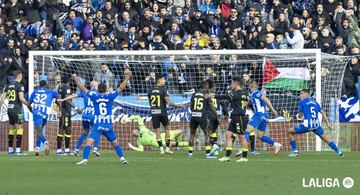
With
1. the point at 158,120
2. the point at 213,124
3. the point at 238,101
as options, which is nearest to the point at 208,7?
the point at 158,120

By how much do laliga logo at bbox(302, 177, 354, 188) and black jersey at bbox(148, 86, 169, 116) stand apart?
448 inches

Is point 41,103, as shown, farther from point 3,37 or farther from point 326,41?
point 326,41

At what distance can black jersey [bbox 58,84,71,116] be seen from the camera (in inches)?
1215

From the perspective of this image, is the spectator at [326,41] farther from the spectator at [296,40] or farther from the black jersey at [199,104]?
the black jersey at [199,104]

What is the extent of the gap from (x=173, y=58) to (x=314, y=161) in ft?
31.9

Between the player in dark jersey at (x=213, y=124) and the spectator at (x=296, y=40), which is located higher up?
the spectator at (x=296, y=40)

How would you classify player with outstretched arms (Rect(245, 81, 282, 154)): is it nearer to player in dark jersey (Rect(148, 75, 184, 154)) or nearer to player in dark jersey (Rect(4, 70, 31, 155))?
player in dark jersey (Rect(148, 75, 184, 154))

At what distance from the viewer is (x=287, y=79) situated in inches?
1377

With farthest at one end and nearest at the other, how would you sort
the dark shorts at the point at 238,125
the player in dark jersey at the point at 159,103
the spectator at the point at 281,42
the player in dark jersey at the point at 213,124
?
1. the spectator at the point at 281,42
2. the player in dark jersey at the point at 159,103
3. the player in dark jersey at the point at 213,124
4. the dark shorts at the point at 238,125

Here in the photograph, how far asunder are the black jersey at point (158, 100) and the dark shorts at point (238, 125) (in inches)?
185

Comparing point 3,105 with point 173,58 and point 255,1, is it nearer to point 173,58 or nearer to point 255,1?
point 173,58

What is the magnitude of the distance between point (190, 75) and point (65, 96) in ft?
19.8

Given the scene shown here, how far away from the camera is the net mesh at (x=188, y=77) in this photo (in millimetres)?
34906

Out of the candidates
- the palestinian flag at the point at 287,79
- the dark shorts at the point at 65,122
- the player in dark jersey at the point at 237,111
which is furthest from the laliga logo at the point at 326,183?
the palestinian flag at the point at 287,79
